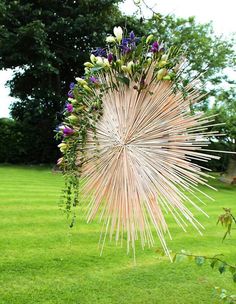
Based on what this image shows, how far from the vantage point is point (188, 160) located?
5.49 feet

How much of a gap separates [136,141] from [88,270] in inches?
88.9

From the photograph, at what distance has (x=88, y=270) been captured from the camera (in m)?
3.57

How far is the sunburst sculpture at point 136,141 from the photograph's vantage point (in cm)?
161

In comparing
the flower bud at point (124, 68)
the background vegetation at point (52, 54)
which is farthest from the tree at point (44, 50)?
the flower bud at point (124, 68)

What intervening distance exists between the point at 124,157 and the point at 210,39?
647 inches

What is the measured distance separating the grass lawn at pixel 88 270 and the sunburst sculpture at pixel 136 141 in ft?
3.43

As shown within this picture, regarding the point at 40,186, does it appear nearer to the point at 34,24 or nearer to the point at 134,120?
the point at 34,24

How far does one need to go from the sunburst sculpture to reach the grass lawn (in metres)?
1.05

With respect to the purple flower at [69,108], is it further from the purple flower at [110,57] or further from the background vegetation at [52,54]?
the background vegetation at [52,54]

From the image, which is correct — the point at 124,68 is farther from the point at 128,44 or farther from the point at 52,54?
the point at 52,54

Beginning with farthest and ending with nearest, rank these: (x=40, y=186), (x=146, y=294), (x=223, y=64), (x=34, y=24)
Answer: (x=223, y=64), (x=34, y=24), (x=40, y=186), (x=146, y=294)

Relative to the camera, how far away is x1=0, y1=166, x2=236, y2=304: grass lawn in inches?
122

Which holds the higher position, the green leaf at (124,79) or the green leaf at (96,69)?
the green leaf at (96,69)

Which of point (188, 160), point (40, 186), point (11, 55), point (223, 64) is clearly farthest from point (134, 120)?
point (223, 64)
